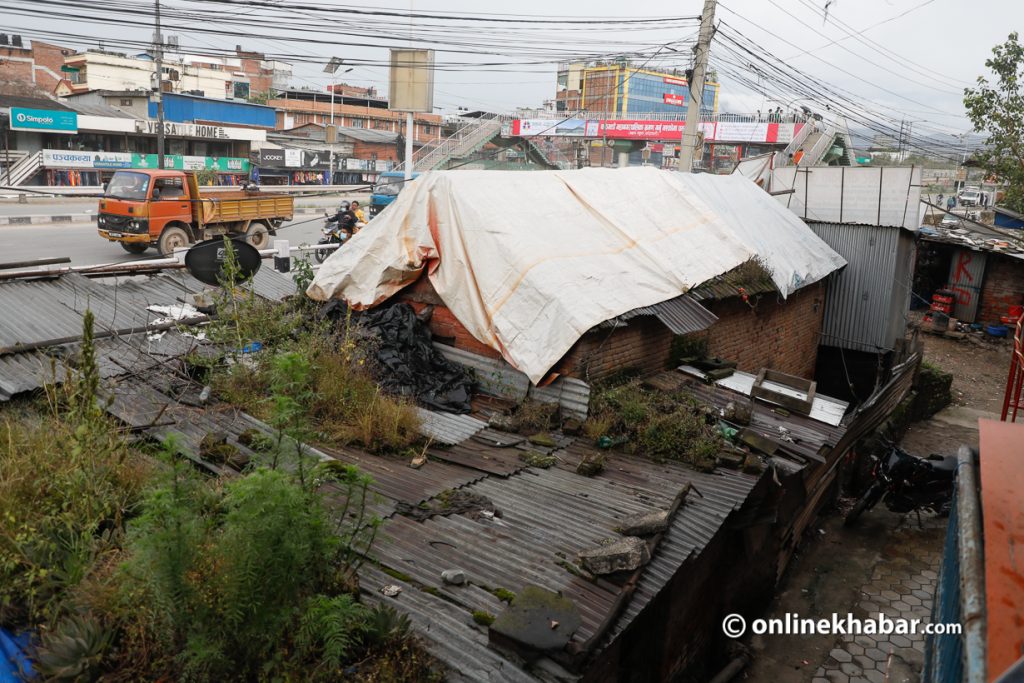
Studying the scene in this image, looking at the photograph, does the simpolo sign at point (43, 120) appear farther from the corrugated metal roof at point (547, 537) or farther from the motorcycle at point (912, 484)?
the motorcycle at point (912, 484)


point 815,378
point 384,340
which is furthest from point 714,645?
point 815,378

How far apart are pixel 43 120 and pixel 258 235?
2089cm

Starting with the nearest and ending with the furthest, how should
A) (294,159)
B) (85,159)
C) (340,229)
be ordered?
(340,229)
(85,159)
(294,159)

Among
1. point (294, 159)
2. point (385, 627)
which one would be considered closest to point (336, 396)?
point (385, 627)

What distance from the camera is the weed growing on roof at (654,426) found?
6.71 m

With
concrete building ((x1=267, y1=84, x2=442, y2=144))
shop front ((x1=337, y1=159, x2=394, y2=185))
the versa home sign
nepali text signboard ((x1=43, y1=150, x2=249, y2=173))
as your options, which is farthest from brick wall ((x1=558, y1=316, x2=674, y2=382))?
concrete building ((x1=267, y1=84, x2=442, y2=144))

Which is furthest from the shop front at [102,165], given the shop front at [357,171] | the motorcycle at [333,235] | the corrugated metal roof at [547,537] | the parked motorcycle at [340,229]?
the corrugated metal roof at [547,537]

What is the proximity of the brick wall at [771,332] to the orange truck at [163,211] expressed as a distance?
570 inches

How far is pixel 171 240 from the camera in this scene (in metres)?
18.9

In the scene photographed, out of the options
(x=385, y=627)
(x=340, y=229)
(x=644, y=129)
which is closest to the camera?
(x=385, y=627)

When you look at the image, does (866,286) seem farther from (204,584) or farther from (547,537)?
(204,584)

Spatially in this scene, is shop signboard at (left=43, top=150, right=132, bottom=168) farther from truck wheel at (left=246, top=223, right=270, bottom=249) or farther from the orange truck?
truck wheel at (left=246, top=223, right=270, bottom=249)

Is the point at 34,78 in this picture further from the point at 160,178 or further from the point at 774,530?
the point at 774,530

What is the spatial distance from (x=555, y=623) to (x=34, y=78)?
62.6 m
